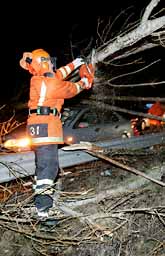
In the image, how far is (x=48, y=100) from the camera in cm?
426

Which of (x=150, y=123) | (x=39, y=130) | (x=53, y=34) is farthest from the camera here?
(x=53, y=34)

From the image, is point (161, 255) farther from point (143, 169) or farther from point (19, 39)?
point (19, 39)

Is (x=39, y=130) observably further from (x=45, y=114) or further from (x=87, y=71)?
(x=87, y=71)

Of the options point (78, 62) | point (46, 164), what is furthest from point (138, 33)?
point (46, 164)

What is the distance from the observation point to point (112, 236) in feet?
12.3

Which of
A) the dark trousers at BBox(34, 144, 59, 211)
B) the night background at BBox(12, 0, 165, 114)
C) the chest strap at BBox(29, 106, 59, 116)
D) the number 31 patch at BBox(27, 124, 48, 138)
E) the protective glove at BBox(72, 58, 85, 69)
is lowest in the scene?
the dark trousers at BBox(34, 144, 59, 211)

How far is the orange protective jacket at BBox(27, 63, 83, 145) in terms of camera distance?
4137 millimetres

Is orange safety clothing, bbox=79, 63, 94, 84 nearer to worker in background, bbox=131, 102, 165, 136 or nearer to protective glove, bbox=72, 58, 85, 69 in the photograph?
protective glove, bbox=72, 58, 85, 69

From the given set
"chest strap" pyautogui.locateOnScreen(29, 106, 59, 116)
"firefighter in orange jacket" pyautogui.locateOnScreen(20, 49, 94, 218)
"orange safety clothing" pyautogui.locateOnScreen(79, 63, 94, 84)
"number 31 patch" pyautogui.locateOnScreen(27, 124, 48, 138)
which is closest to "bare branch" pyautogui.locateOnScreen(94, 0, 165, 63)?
"orange safety clothing" pyautogui.locateOnScreen(79, 63, 94, 84)

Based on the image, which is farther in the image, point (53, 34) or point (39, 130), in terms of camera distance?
point (53, 34)

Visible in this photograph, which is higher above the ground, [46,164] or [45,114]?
[45,114]

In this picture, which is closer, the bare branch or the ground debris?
the bare branch

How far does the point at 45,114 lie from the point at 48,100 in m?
0.19

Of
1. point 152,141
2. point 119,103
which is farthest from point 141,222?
point 119,103
